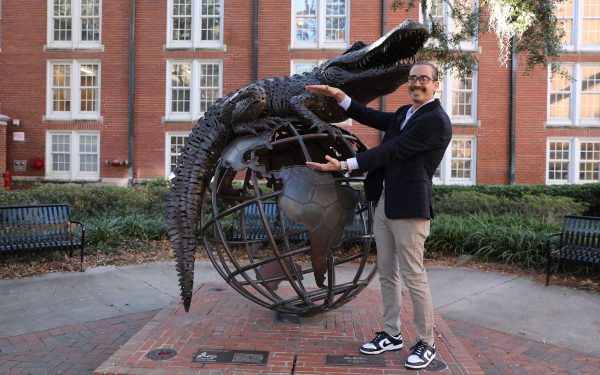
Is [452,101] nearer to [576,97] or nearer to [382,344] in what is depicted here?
[576,97]

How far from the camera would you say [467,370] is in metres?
3.55

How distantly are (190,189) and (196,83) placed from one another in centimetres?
1456

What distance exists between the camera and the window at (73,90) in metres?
18.6

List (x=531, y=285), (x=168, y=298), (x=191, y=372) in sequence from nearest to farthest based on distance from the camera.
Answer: (x=191, y=372), (x=168, y=298), (x=531, y=285)

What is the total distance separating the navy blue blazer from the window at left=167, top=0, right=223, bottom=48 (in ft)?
52.1

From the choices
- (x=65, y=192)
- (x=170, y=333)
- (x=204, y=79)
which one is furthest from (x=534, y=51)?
(x=204, y=79)

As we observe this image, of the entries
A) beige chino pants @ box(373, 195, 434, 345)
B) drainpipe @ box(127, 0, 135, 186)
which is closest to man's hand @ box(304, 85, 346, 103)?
beige chino pants @ box(373, 195, 434, 345)

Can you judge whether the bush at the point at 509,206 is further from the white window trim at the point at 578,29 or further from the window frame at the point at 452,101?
the white window trim at the point at 578,29

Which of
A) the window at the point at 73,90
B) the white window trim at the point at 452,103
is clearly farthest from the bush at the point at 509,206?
the window at the point at 73,90

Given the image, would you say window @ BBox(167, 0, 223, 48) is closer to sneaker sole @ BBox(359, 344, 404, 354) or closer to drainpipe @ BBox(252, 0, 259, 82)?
drainpipe @ BBox(252, 0, 259, 82)

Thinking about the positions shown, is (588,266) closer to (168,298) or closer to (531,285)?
(531,285)

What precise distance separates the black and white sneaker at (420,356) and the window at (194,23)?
16391 millimetres

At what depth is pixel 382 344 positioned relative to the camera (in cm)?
386

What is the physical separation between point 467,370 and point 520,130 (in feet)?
53.2
